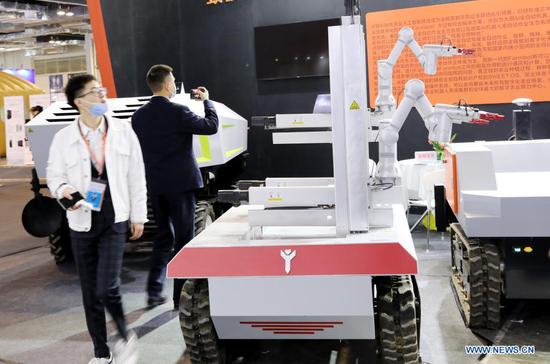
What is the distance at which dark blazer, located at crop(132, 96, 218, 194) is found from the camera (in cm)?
369

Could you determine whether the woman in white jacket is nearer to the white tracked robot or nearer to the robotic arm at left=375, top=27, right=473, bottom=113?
the white tracked robot

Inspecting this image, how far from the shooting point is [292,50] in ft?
25.4

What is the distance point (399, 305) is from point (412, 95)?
3.93 ft

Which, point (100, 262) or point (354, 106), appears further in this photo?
point (100, 262)

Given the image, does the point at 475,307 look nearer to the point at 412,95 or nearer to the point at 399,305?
the point at 399,305

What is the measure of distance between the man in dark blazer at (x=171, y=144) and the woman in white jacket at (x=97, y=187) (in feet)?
2.68

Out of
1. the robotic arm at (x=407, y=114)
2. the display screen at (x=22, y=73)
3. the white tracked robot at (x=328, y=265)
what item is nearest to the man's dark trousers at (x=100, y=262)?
the white tracked robot at (x=328, y=265)

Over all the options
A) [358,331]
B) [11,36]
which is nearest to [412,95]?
[358,331]

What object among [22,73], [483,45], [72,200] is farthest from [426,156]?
[22,73]

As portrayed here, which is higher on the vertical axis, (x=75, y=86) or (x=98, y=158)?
(x=75, y=86)

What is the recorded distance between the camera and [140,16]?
7840 mm

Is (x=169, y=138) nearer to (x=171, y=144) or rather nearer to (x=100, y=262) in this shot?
(x=171, y=144)

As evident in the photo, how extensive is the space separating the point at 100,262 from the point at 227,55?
5679 mm

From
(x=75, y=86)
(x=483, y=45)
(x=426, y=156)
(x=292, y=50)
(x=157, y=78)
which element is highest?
(x=292, y=50)
